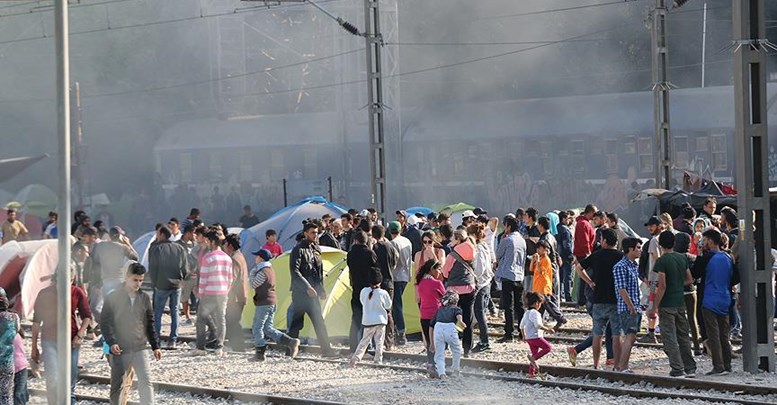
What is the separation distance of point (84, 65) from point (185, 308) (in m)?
35.8

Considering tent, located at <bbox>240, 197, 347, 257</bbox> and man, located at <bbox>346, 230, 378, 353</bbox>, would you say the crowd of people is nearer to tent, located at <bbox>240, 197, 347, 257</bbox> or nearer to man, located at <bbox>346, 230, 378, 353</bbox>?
man, located at <bbox>346, 230, 378, 353</bbox>

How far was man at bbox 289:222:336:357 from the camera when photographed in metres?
15.4

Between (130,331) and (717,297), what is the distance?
646 cm

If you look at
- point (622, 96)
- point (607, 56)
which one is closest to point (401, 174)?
point (622, 96)

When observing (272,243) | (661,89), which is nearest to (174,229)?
(272,243)

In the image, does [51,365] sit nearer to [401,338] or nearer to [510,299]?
[401,338]

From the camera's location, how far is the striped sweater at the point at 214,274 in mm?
15586

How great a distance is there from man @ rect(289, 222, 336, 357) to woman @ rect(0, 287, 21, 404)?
205 inches

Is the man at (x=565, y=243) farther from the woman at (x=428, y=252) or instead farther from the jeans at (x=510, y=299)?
the woman at (x=428, y=252)

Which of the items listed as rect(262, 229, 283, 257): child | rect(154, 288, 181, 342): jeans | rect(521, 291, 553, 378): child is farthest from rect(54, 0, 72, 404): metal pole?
rect(262, 229, 283, 257): child

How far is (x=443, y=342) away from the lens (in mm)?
13305

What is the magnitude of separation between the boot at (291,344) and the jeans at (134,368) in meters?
4.80

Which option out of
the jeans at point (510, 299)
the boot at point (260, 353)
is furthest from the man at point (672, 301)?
the boot at point (260, 353)

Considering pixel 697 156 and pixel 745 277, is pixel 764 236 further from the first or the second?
pixel 697 156
